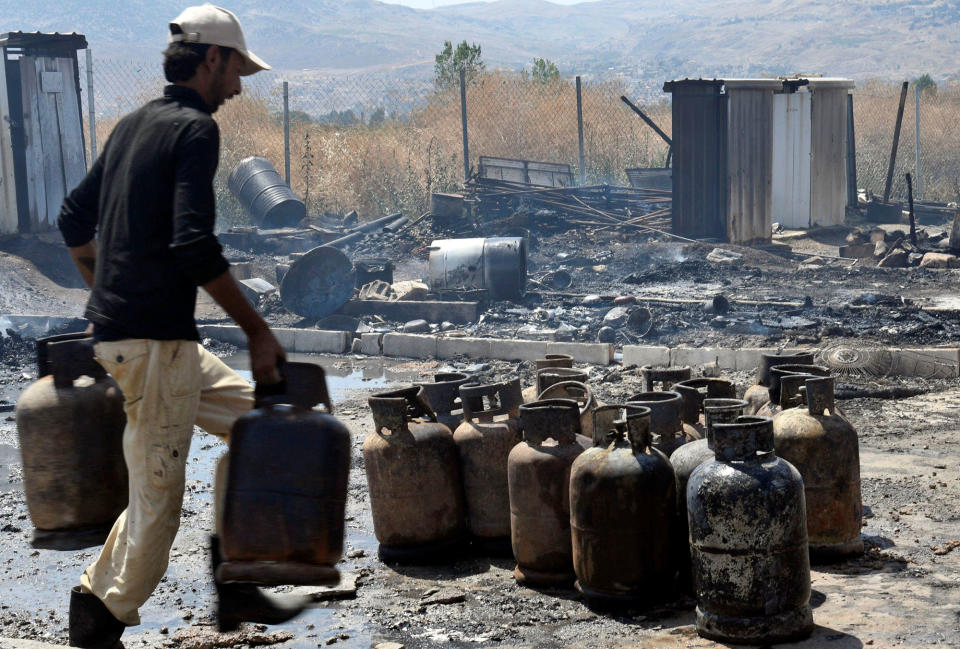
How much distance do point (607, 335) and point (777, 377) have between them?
209 inches

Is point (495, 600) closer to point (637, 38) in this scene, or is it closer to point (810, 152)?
point (810, 152)

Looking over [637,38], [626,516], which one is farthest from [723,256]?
[637,38]

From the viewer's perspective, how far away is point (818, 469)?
4945 millimetres

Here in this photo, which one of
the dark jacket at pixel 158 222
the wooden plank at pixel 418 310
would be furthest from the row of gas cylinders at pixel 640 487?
the wooden plank at pixel 418 310

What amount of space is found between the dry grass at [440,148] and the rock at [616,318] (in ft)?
28.7

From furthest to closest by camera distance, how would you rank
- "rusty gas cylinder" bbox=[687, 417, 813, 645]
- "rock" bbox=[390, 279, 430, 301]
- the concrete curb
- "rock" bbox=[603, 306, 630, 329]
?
"rock" bbox=[390, 279, 430, 301] < "rock" bbox=[603, 306, 630, 329] < the concrete curb < "rusty gas cylinder" bbox=[687, 417, 813, 645]

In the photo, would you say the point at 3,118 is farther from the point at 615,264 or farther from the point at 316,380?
the point at 316,380

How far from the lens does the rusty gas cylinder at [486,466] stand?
536 cm

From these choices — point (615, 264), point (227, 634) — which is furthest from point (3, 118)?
point (227, 634)

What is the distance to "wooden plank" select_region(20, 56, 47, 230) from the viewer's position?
1564 centimetres

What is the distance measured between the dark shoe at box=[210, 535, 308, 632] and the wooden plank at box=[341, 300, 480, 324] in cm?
841

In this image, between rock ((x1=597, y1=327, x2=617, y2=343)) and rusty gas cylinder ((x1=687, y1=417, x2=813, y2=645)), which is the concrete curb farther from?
rusty gas cylinder ((x1=687, y1=417, x2=813, y2=645))

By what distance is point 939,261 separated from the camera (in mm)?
14883

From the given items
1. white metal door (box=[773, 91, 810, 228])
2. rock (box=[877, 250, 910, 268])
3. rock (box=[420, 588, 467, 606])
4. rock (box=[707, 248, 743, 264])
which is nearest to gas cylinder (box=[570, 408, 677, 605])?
rock (box=[420, 588, 467, 606])
